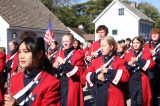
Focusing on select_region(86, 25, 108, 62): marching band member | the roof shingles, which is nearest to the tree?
the roof shingles

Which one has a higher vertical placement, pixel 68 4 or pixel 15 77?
pixel 68 4

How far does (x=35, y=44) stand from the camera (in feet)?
13.4

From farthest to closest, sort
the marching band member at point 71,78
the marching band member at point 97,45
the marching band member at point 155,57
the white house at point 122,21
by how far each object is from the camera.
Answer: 1. the white house at point 122,21
2. the marching band member at point 155,57
3. the marching band member at point 97,45
4. the marching band member at point 71,78

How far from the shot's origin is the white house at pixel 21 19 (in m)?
36.3

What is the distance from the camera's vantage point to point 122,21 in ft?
195

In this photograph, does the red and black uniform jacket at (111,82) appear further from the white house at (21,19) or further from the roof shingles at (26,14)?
the roof shingles at (26,14)

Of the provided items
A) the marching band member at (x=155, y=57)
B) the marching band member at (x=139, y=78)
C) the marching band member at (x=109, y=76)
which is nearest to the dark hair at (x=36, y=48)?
the marching band member at (x=109, y=76)

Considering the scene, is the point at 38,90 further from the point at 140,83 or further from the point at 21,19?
the point at 21,19

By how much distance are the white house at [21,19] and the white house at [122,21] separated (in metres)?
14.0

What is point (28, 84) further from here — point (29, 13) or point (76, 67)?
point (29, 13)

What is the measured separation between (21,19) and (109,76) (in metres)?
32.4

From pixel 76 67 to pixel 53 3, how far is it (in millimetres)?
58172

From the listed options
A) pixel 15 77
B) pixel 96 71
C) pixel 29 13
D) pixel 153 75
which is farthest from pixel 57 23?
pixel 15 77

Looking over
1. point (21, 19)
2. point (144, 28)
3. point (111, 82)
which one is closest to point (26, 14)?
point (21, 19)
